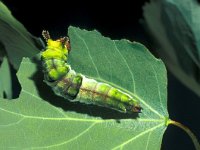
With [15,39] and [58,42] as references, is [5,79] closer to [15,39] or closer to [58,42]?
[15,39]

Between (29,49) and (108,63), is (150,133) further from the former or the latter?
(29,49)

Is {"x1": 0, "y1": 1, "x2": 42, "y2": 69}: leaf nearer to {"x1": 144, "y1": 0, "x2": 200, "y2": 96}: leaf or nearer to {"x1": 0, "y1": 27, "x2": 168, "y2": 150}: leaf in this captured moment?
{"x1": 0, "y1": 27, "x2": 168, "y2": 150}: leaf

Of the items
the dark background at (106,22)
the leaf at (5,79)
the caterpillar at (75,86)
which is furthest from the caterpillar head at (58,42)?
the dark background at (106,22)

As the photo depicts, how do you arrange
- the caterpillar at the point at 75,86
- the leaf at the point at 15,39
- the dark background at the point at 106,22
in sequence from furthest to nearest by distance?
the dark background at the point at 106,22 → the leaf at the point at 15,39 → the caterpillar at the point at 75,86

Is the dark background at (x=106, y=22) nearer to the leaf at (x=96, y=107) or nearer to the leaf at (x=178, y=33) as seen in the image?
the leaf at (x=178, y=33)

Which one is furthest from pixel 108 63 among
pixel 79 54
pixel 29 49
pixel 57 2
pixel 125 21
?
pixel 57 2

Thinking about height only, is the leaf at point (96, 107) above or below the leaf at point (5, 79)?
above

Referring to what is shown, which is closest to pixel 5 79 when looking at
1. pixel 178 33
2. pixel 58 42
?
pixel 58 42

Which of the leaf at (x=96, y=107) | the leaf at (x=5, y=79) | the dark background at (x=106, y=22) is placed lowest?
the dark background at (x=106, y=22)
